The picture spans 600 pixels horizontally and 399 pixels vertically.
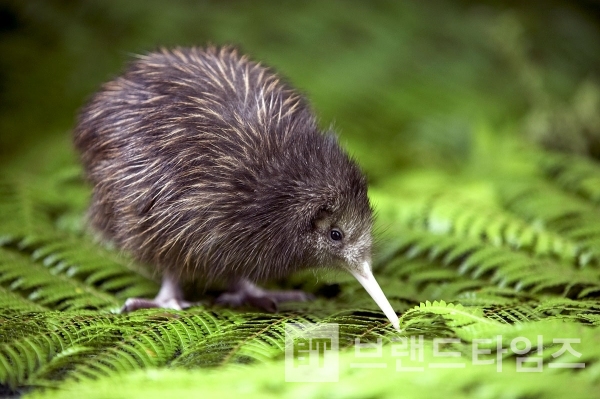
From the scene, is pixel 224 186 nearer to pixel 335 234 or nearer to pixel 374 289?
pixel 335 234

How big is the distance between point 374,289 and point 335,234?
27 cm

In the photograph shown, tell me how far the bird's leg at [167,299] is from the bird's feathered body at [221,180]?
0.09 metres

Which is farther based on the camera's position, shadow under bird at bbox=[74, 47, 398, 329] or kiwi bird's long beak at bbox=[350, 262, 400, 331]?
shadow under bird at bbox=[74, 47, 398, 329]

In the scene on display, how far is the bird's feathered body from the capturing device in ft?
8.14

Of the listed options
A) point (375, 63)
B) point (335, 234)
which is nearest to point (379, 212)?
point (335, 234)

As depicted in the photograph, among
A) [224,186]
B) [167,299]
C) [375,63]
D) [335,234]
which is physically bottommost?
[167,299]

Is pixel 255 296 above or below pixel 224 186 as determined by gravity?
below

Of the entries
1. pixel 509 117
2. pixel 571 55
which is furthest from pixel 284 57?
pixel 571 55

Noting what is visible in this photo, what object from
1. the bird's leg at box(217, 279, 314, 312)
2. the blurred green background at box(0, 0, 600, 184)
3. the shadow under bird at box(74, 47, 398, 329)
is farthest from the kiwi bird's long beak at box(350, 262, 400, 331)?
the blurred green background at box(0, 0, 600, 184)

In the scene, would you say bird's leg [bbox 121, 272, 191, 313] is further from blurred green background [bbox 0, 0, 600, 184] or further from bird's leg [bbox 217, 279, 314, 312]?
blurred green background [bbox 0, 0, 600, 184]

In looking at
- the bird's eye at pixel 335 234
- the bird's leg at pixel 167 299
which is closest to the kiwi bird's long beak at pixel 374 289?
the bird's eye at pixel 335 234

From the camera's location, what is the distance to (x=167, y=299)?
2801 millimetres

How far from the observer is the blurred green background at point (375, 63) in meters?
4.70

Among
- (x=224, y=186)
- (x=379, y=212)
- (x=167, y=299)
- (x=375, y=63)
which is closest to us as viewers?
(x=224, y=186)
